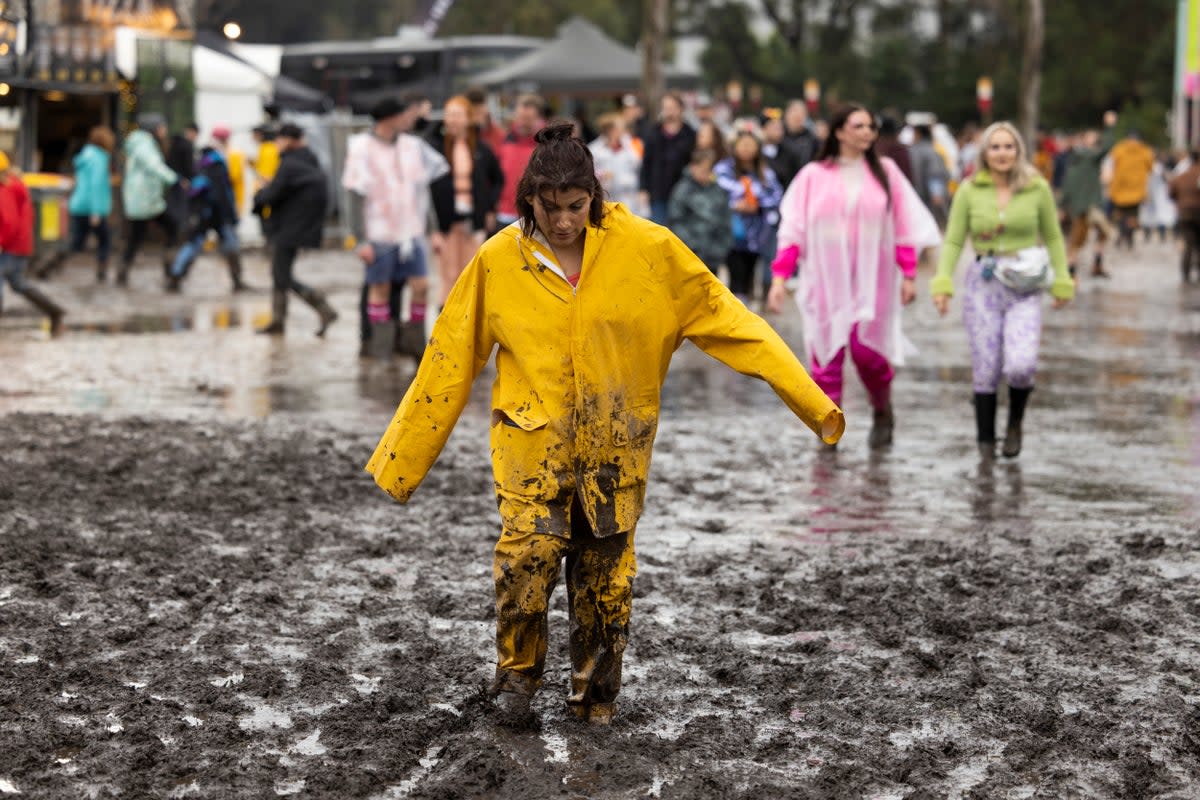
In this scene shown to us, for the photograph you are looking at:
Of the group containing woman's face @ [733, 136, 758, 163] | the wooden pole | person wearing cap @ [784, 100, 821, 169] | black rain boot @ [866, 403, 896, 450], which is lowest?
black rain boot @ [866, 403, 896, 450]

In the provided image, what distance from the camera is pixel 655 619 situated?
6.92 meters

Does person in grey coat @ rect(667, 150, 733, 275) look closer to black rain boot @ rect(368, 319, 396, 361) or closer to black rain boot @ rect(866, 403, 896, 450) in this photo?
black rain boot @ rect(368, 319, 396, 361)

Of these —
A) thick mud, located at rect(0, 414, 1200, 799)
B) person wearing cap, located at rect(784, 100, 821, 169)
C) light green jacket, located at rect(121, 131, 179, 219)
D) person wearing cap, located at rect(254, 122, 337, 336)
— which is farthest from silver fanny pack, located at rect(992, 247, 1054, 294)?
light green jacket, located at rect(121, 131, 179, 219)

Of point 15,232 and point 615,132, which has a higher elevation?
point 615,132

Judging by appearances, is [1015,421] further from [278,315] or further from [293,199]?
[278,315]

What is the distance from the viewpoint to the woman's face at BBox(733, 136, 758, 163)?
61.5ft

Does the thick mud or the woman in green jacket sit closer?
the thick mud

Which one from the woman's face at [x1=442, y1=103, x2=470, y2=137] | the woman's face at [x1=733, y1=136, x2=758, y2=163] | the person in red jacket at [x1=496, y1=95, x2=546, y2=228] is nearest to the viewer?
the woman's face at [x1=442, y1=103, x2=470, y2=137]

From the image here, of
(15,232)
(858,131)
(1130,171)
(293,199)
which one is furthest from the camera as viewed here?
(1130,171)

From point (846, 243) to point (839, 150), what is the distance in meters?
0.48

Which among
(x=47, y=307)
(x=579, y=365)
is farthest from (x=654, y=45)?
(x=579, y=365)

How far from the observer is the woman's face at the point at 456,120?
608 inches

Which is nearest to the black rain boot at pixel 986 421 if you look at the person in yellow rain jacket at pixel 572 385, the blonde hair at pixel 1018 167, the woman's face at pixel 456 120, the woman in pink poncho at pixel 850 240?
the woman in pink poncho at pixel 850 240

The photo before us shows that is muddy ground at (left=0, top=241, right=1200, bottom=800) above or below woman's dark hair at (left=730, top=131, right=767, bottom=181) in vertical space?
below
